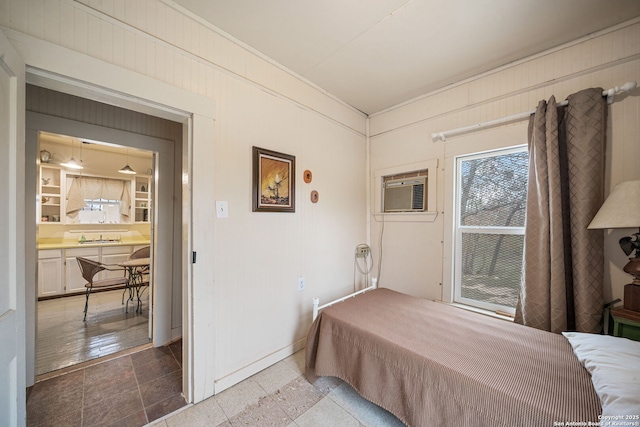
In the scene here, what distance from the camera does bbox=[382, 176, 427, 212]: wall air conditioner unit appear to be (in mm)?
2469

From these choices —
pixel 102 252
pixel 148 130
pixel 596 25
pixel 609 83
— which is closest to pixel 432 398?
pixel 609 83

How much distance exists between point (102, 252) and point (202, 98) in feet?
13.5

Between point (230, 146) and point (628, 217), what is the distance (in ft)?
7.98

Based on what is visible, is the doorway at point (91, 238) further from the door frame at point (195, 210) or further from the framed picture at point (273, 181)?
the framed picture at point (273, 181)

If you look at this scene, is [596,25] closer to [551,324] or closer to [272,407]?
[551,324]

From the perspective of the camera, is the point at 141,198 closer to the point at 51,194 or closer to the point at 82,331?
the point at 51,194

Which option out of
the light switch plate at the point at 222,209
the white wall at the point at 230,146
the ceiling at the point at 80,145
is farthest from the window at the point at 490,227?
the ceiling at the point at 80,145

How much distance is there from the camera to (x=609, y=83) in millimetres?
1578

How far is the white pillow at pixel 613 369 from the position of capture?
759 mm

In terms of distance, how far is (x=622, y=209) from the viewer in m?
1.28

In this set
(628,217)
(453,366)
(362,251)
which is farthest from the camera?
(362,251)

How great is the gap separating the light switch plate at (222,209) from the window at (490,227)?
2085 mm

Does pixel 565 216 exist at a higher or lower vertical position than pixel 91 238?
higher

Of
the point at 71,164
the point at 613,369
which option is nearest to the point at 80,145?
the point at 71,164
